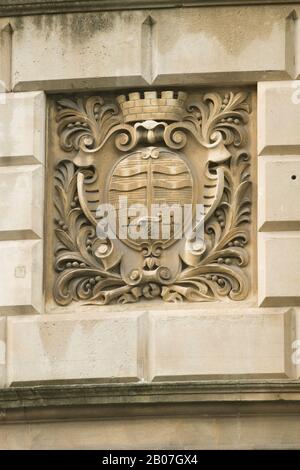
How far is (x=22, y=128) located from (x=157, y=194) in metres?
1.18

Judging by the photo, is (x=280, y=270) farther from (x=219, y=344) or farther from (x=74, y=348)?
(x=74, y=348)

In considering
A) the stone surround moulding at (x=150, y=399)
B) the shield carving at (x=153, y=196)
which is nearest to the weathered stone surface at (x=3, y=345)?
the stone surround moulding at (x=150, y=399)

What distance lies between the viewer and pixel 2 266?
898 inches

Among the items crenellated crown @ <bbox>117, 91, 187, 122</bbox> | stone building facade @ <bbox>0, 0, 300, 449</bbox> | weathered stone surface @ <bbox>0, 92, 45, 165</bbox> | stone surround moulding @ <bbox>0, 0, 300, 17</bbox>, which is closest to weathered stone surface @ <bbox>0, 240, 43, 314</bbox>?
stone building facade @ <bbox>0, 0, 300, 449</bbox>

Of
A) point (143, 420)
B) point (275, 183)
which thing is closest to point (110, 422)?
point (143, 420)

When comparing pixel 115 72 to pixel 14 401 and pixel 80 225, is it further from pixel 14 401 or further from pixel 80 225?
pixel 14 401

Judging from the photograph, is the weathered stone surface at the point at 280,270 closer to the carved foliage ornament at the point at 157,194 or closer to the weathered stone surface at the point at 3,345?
the carved foliage ornament at the point at 157,194

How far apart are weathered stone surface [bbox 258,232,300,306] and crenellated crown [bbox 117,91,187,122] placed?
1.25 meters

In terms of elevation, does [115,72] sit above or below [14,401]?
above

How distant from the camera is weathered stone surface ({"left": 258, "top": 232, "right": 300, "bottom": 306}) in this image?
2245 cm

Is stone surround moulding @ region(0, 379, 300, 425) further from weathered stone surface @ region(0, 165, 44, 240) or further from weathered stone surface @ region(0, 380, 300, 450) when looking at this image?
weathered stone surface @ region(0, 165, 44, 240)

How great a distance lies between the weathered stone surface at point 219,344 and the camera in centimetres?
2234

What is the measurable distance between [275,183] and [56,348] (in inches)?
81.4
